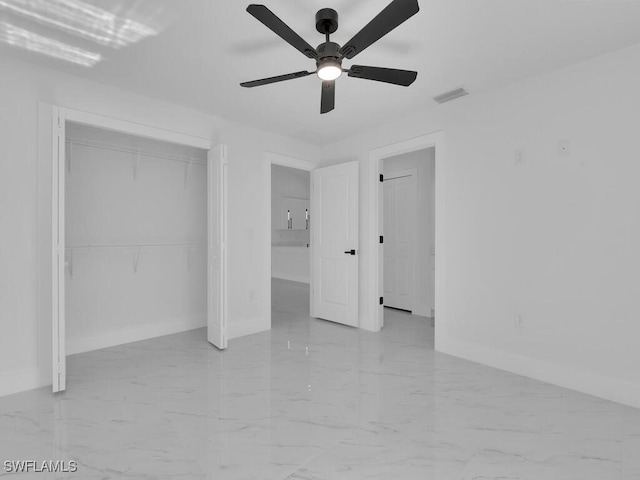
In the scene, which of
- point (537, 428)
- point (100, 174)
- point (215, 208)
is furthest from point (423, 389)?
point (100, 174)

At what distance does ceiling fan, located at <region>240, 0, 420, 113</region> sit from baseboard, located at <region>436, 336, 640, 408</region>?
99.8 inches

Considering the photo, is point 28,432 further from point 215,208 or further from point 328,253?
point 328,253

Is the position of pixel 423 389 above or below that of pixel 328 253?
below

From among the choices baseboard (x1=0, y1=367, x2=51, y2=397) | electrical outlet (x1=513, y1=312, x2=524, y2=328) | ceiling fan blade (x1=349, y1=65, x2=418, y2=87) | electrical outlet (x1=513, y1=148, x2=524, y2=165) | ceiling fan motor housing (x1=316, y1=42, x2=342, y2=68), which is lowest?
baseboard (x1=0, y1=367, x2=51, y2=397)

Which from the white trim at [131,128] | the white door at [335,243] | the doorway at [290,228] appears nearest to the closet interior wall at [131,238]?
the white trim at [131,128]

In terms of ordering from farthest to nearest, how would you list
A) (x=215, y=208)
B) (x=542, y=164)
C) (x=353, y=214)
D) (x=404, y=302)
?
1. (x=404, y=302)
2. (x=353, y=214)
3. (x=215, y=208)
4. (x=542, y=164)

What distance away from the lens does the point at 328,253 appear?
4.80 m

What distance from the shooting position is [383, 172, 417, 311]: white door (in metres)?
5.47

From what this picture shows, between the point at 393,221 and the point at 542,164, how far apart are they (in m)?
2.93

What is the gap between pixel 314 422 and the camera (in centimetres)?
223

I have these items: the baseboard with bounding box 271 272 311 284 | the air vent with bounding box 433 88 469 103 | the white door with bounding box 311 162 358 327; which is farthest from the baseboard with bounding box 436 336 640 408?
the baseboard with bounding box 271 272 311 284

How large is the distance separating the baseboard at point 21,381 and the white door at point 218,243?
56.7 inches

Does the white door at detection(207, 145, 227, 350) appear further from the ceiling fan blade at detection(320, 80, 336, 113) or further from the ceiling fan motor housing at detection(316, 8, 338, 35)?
the ceiling fan motor housing at detection(316, 8, 338, 35)

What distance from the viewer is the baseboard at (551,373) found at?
98.7 inches
